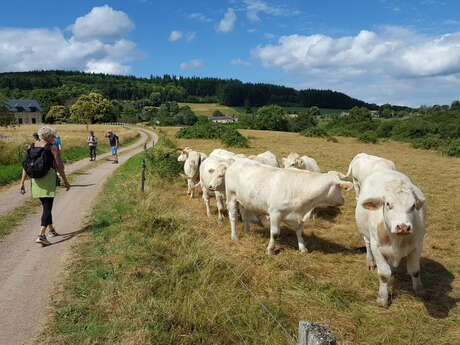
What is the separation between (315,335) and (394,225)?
261 centimetres

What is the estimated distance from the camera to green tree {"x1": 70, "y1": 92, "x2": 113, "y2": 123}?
77250mm

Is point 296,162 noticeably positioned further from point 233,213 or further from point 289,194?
point 289,194

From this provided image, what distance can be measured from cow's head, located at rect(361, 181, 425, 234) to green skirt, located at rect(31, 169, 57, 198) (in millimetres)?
6142

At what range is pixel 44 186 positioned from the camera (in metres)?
7.04

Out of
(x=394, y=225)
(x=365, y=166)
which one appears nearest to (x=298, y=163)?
(x=365, y=166)

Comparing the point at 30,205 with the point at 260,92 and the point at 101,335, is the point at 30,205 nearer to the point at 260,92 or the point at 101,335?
the point at 101,335

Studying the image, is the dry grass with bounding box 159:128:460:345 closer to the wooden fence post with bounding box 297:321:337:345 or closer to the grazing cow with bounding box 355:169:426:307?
the grazing cow with bounding box 355:169:426:307

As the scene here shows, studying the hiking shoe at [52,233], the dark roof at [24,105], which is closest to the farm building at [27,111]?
the dark roof at [24,105]

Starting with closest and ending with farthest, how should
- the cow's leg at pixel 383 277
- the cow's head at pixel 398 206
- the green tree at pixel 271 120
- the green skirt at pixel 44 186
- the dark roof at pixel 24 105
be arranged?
the cow's head at pixel 398 206 → the cow's leg at pixel 383 277 → the green skirt at pixel 44 186 → the green tree at pixel 271 120 → the dark roof at pixel 24 105

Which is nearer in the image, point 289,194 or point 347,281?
point 347,281

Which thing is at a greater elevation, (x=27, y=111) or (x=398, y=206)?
(x=27, y=111)

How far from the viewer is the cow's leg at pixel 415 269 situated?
5411 millimetres

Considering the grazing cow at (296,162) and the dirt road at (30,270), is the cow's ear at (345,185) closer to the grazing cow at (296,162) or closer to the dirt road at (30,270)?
the grazing cow at (296,162)

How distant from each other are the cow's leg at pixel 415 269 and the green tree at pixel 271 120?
67712mm
